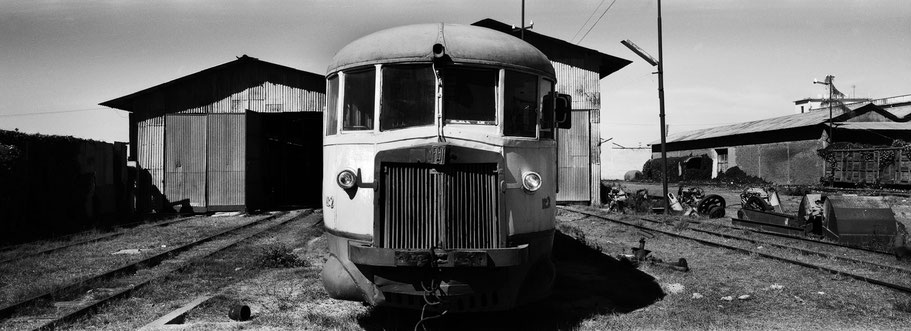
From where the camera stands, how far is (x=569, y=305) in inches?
276

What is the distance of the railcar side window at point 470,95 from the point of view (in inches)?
223

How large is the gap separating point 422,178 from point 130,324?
3.42 m

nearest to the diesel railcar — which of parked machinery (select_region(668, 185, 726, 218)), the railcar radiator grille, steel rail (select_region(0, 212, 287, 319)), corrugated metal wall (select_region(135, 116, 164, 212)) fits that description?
the railcar radiator grille

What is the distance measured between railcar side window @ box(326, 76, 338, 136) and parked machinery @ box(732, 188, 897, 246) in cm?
987

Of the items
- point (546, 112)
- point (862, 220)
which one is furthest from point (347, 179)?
point (862, 220)

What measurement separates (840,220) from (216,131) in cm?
1868

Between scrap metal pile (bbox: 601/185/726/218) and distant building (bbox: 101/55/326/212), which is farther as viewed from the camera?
distant building (bbox: 101/55/326/212)

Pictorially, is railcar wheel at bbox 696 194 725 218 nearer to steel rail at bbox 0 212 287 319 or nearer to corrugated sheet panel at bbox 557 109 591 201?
corrugated sheet panel at bbox 557 109 591 201

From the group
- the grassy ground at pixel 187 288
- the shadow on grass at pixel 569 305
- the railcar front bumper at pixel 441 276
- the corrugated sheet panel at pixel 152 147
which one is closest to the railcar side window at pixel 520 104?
the railcar front bumper at pixel 441 276

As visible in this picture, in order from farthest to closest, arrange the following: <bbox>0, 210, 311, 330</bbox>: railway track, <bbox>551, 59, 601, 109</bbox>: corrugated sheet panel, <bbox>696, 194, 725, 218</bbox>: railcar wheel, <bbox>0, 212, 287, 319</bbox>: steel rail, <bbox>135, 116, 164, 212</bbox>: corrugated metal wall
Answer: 1. <bbox>551, 59, 601, 109</bbox>: corrugated sheet panel
2. <bbox>135, 116, 164, 212</bbox>: corrugated metal wall
3. <bbox>696, 194, 725, 218</bbox>: railcar wheel
4. <bbox>0, 212, 287, 319</bbox>: steel rail
5. <bbox>0, 210, 311, 330</bbox>: railway track

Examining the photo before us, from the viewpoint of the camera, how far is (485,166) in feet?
18.0

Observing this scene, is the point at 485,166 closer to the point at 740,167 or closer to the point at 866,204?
the point at 866,204

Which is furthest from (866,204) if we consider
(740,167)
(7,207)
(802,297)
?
(740,167)

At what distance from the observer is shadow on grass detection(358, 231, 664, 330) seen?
20.2 feet
